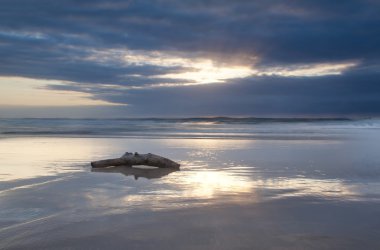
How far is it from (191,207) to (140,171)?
396cm

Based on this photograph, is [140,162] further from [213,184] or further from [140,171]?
[213,184]

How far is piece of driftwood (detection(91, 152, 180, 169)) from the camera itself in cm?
984

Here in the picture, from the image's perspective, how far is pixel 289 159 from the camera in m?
11.7

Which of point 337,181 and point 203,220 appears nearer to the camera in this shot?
point 203,220

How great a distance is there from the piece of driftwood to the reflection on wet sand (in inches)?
5.9

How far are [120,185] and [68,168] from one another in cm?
283

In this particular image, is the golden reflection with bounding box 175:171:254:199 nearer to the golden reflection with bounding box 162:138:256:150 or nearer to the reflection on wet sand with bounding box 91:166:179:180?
the reflection on wet sand with bounding box 91:166:179:180

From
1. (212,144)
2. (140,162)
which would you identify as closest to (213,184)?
(140,162)

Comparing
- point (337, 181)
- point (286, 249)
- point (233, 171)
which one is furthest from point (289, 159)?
point (286, 249)

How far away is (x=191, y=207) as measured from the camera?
5.64 m

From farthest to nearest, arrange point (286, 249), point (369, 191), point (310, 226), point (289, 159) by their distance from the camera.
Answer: point (289, 159)
point (369, 191)
point (310, 226)
point (286, 249)

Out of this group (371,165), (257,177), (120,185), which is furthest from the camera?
(371,165)

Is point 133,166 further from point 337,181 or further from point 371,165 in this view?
point 371,165

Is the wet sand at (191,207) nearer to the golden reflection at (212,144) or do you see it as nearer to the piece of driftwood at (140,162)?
the piece of driftwood at (140,162)
